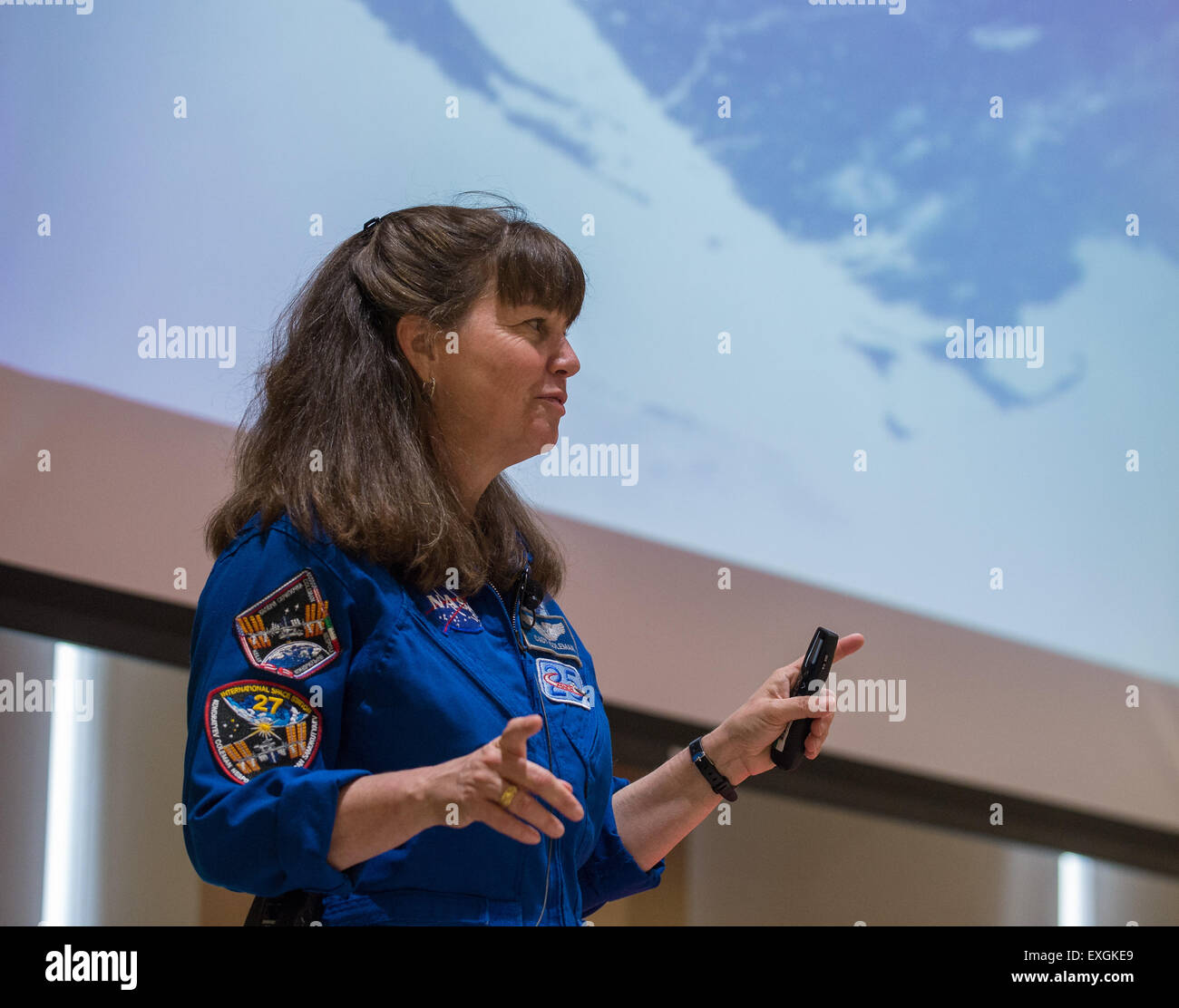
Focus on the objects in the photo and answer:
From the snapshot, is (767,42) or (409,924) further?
(767,42)

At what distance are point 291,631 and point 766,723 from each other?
0.55 meters

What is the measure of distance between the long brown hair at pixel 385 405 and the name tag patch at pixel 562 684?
11cm

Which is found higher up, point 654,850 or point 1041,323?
point 1041,323

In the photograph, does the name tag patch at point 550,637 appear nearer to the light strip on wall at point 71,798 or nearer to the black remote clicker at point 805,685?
the black remote clicker at point 805,685

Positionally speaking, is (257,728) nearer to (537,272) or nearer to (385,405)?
(385,405)

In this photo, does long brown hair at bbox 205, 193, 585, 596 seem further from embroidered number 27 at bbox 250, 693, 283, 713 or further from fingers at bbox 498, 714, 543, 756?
fingers at bbox 498, 714, 543, 756

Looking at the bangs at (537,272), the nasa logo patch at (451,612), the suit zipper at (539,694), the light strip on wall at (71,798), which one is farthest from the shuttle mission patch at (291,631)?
the light strip on wall at (71,798)

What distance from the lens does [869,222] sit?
7.75 feet

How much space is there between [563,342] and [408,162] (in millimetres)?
1126

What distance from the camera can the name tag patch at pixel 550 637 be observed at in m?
1.16

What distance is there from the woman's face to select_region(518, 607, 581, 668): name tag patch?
18cm

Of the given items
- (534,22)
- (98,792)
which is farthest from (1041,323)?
(98,792)

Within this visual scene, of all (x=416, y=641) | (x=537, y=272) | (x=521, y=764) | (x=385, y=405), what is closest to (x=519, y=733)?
(x=521, y=764)

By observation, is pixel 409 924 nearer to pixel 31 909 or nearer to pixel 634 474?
pixel 634 474
